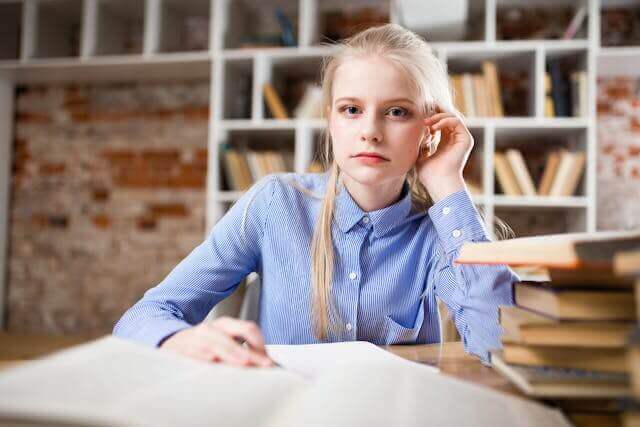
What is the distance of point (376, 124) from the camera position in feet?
3.68

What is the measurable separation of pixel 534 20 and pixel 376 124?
2653mm

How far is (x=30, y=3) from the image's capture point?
342cm

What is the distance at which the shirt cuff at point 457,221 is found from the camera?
3.55ft

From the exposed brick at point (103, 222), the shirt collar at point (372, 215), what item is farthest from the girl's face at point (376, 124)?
the exposed brick at point (103, 222)

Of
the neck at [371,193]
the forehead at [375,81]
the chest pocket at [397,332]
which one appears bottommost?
the chest pocket at [397,332]

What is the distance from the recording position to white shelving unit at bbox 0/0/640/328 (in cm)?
284

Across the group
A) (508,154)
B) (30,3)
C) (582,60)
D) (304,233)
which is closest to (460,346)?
(304,233)

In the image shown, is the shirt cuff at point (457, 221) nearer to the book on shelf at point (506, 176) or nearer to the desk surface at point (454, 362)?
the desk surface at point (454, 362)

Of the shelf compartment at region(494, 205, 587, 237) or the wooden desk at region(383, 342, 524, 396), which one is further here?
the shelf compartment at region(494, 205, 587, 237)

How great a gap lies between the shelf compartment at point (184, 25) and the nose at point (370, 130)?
8.27ft

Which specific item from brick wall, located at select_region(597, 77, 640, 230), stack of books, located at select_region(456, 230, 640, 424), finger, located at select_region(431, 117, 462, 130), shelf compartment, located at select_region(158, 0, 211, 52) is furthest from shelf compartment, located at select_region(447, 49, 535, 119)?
stack of books, located at select_region(456, 230, 640, 424)

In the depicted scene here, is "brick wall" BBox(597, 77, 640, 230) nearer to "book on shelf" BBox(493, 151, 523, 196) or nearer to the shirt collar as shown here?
"book on shelf" BBox(493, 151, 523, 196)

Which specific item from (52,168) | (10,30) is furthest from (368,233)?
(10,30)

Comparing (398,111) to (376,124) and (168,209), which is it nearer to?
(376,124)
